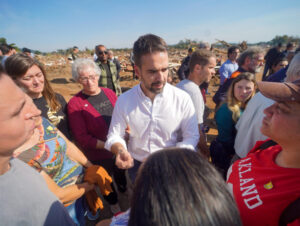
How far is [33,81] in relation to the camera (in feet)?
6.40

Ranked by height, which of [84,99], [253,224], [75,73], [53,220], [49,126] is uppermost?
[75,73]

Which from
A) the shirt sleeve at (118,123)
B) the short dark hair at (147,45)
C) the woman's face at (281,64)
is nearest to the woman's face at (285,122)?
the short dark hair at (147,45)

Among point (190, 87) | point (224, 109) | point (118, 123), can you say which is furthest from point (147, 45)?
point (224, 109)

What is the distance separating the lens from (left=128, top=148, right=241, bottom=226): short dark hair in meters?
0.48

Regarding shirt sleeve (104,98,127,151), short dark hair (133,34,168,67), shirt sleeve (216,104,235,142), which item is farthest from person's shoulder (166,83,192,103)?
shirt sleeve (216,104,235,142)

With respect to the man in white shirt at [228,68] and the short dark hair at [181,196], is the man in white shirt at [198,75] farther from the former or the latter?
the man in white shirt at [228,68]

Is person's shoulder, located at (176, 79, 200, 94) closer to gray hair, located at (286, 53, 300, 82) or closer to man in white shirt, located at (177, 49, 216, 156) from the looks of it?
man in white shirt, located at (177, 49, 216, 156)

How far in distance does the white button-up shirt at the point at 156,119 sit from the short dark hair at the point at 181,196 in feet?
3.71

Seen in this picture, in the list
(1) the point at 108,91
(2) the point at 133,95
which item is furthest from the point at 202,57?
(1) the point at 108,91

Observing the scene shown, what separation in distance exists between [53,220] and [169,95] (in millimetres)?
1488

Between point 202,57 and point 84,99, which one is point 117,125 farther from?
point 202,57

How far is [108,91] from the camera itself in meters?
2.59

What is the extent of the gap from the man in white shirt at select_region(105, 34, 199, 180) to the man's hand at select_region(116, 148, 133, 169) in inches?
4.0

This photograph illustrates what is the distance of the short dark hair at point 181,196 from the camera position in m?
0.48
